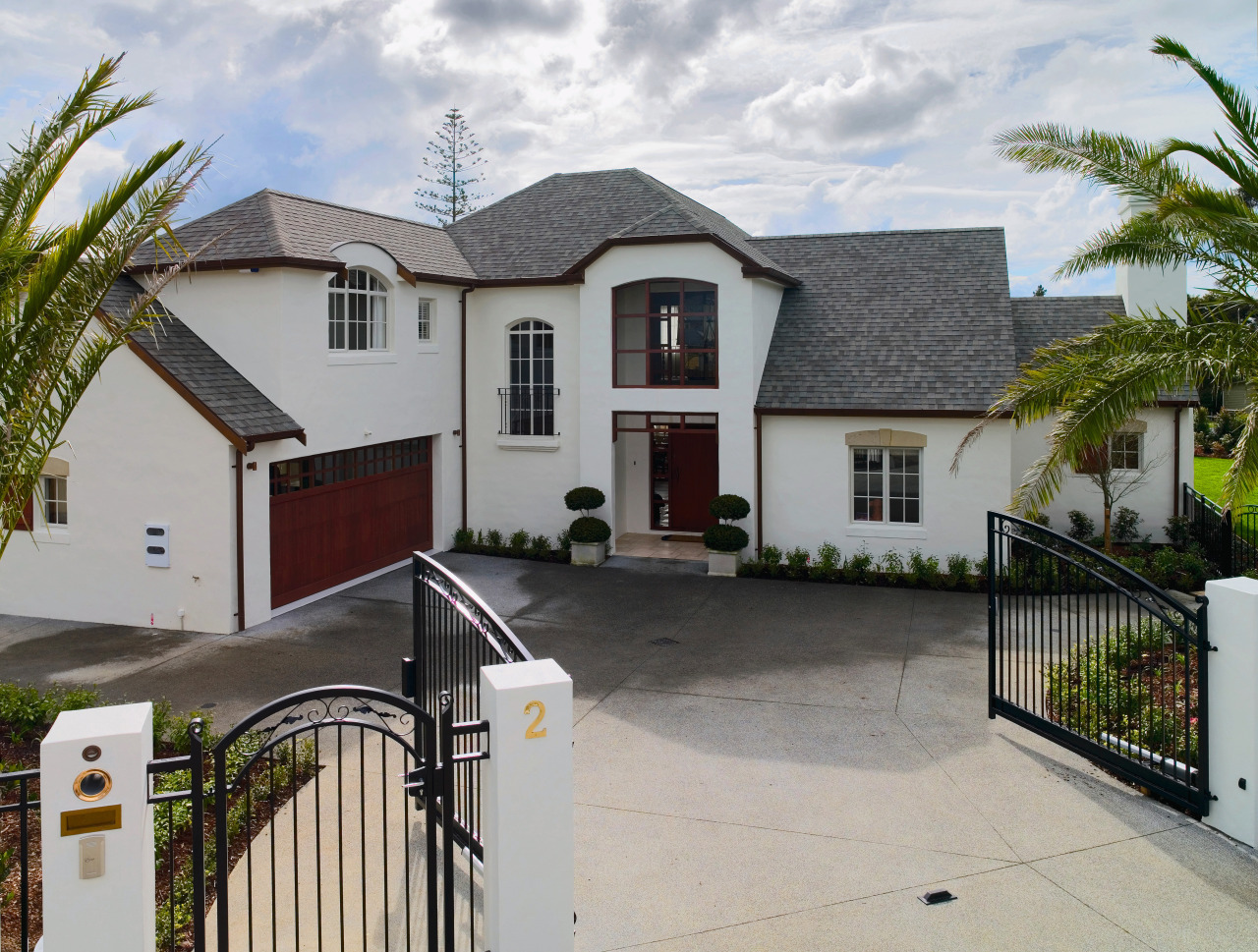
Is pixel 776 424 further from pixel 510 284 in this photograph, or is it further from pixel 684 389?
pixel 510 284

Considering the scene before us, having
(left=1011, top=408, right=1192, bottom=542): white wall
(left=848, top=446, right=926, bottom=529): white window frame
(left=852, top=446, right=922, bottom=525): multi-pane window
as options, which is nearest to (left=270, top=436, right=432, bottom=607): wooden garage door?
(left=848, top=446, right=926, bottom=529): white window frame

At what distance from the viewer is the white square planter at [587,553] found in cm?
1928

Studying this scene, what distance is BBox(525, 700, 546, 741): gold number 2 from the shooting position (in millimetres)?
5438

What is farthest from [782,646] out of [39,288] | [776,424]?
[39,288]

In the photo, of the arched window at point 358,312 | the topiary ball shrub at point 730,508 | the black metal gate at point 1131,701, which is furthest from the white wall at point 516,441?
the black metal gate at point 1131,701

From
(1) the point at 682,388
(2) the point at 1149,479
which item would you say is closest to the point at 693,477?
(1) the point at 682,388

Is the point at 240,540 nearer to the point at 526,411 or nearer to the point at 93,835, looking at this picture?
the point at 526,411

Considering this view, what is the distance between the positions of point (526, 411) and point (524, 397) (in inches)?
11.4

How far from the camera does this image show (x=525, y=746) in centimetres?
543

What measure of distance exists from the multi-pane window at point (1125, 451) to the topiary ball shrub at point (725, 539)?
810 centimetres

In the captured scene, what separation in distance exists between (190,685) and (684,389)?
415 inches

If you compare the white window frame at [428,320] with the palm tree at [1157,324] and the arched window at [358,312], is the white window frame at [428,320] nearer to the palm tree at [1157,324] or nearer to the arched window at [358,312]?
the arched window at [358,312]

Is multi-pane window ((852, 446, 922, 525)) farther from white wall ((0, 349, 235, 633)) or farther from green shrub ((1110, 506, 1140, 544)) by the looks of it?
white wall ((0, 349, 235, 633))

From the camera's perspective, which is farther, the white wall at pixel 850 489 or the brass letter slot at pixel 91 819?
the white wall at pixel 850 489
